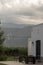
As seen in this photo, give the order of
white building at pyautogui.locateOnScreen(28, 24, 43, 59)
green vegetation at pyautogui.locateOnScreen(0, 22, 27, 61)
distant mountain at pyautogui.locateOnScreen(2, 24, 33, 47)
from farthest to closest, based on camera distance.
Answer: white building at pyautogui.locateOnScreen(28, 24, 43, 59), distant mountain at pyautogui.locateOnScreen(2, 24, 33, 47), green vegetation at pyautogui.locateOnScreen(0, 22, 27, 61)

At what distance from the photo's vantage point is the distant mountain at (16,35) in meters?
11.7

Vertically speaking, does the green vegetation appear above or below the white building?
below

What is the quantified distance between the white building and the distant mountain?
3.77 ft

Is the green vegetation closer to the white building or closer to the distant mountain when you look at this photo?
the distant mountain

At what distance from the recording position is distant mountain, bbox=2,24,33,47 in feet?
38.2

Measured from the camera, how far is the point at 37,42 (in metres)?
15.0

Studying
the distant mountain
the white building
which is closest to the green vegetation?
the distant mountain

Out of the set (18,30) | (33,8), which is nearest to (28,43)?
(18,30)

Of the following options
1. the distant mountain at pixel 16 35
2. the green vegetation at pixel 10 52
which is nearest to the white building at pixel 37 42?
the distant mountain at pixel 16 35

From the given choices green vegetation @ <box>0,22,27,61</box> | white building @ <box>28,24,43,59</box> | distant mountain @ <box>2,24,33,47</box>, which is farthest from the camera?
white building @ <box>28,24,43,59</box>

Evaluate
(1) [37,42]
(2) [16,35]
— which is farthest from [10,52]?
(1) [37,42]

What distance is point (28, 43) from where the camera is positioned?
12062mm

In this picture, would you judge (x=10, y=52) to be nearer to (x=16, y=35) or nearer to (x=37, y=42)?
(x=16, y=35)

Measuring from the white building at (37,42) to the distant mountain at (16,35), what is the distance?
115 cm
